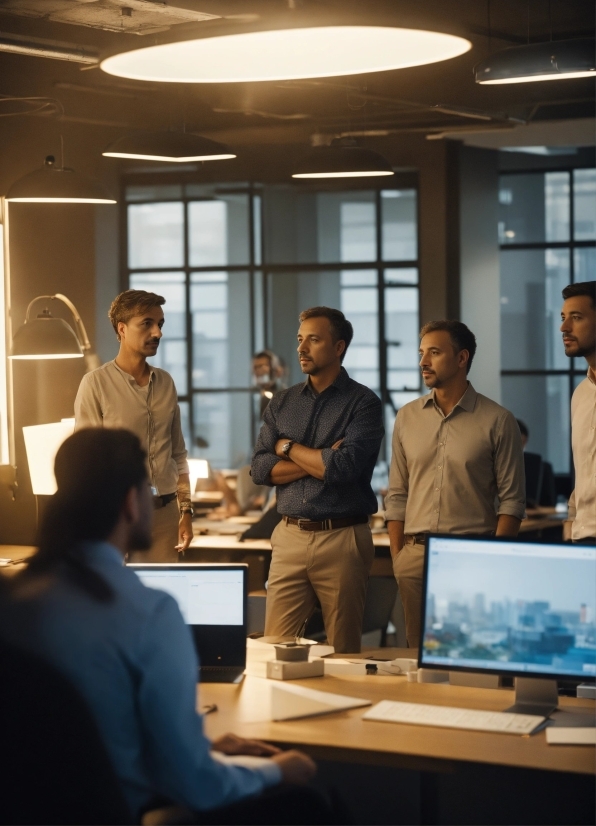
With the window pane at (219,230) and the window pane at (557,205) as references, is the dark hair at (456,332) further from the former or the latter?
the window pane at (557,205)

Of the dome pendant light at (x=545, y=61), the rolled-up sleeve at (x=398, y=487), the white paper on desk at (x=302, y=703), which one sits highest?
the dome pendant light at (x=545, y=61)

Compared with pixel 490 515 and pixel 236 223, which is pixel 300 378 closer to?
pixel 236 223

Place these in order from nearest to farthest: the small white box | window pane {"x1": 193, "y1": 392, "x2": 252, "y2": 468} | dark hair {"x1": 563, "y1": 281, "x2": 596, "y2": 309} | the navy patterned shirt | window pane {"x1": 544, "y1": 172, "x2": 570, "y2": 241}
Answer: the small white box
dark hair {"x1": 563, "y1": 281, "x2": 596, "y2": 309}
the navy patterned shirt
window pane {"x1": 193, "y1": 392, "x2": 252, "y2": 468}
window pane {"x1": 544, "y1": 172, "x2": 570, "y2": 241}

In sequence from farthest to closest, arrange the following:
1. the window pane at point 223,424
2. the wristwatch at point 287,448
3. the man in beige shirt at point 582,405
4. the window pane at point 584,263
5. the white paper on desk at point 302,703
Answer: the window pane at point 584,263
the window pane at point 223,424
the wristwatch at point 287,448
the man in beige shirt at point 582,405
the white paper on desk at point 302,703

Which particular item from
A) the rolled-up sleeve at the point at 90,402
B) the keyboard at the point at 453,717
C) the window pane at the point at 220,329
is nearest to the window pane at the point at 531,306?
the window pane at the point at 220,329

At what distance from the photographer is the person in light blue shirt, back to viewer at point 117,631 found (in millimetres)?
2229

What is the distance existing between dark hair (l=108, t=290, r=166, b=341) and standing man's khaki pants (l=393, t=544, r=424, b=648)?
1.60 meters

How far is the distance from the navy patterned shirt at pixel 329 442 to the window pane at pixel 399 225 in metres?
6.79

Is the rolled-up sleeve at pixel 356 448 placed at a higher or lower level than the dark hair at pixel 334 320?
lower

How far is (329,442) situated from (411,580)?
672 mm

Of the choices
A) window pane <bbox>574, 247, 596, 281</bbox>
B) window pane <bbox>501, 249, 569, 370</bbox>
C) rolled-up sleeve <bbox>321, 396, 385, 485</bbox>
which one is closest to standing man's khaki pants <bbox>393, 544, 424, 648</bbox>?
rolled-up sleeve <bbox>321, 396, 385, 485</bbox>

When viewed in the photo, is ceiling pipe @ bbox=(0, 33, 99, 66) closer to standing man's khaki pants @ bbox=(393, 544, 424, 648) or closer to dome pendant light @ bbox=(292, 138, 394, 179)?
dome pendant light @ bbox=(292, 138, 394, 179)

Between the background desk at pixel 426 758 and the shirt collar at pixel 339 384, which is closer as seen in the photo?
the background desk at pixel 426 758

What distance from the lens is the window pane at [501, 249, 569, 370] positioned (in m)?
12.4
